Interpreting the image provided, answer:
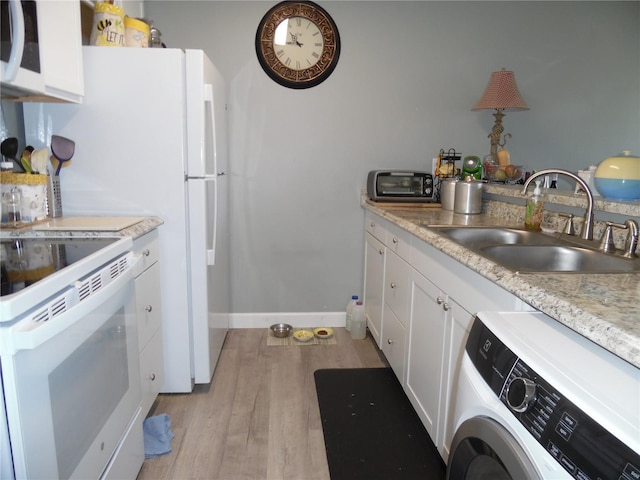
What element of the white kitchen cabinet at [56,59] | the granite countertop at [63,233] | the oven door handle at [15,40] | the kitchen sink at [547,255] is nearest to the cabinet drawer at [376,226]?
the kitchen sink at [547,255]

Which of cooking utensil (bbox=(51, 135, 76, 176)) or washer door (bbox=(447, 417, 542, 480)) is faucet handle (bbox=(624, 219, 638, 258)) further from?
cooking utensil (bbox=(51, 135, 76, 176))

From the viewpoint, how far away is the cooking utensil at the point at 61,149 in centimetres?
183

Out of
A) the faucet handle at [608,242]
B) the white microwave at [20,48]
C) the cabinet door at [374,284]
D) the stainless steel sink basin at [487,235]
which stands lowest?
the cabinet door at [374,284]

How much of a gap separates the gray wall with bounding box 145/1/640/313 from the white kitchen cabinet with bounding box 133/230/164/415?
3.34ft

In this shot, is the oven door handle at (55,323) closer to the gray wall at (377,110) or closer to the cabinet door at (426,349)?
the cabinet door at (426,349)

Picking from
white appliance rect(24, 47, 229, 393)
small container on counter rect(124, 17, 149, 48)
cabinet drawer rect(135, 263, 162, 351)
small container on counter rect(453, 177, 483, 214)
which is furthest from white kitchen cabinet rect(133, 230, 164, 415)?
small container on counter rect(453, 177, 483, 214)

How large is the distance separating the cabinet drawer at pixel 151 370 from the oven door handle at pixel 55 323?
23.7 inches

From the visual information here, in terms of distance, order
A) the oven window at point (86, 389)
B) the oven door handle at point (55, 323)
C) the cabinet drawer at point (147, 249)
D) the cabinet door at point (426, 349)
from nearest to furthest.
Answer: the oven door handle at point (55, 323) → the oven window at point (86, 389) → the cabinet door at point (426, 349) → the cabinet drawer at point (147, 249)

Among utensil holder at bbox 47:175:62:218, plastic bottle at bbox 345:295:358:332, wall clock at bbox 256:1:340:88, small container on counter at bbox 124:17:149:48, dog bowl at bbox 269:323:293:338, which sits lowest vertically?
dog bowl at bbox 269:323:293:338

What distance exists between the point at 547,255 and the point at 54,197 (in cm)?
200

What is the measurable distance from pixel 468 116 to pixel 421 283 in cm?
168

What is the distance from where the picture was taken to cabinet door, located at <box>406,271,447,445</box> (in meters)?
1.62

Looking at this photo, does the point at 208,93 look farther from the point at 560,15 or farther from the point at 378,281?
the point at 560,15

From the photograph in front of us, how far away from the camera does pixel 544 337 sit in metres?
0.84
